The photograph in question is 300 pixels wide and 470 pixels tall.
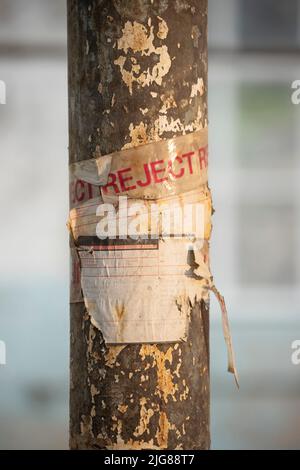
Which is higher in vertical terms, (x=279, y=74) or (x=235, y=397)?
(x=279, y=74)

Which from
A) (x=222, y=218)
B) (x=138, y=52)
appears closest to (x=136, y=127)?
(x=138, y=52)

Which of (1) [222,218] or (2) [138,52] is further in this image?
(1) [222,218]

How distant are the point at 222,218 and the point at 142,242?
293cm

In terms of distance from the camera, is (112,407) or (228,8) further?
(228,8)

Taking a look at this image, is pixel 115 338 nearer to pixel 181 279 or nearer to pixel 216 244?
pixel 181 279

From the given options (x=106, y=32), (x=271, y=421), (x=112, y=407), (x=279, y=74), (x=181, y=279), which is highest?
(x=279, y=74)

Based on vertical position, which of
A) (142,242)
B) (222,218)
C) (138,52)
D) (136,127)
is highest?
(138,52)

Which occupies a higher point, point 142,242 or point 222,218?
point 222,218

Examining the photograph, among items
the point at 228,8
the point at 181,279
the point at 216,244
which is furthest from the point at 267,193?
the point at 181,279

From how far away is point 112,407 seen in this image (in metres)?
2.00

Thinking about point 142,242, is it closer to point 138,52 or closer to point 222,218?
point 138,52

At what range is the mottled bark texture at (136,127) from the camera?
6.53ft

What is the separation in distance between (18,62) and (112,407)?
3122 millimetres

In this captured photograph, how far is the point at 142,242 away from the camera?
2.00 m
